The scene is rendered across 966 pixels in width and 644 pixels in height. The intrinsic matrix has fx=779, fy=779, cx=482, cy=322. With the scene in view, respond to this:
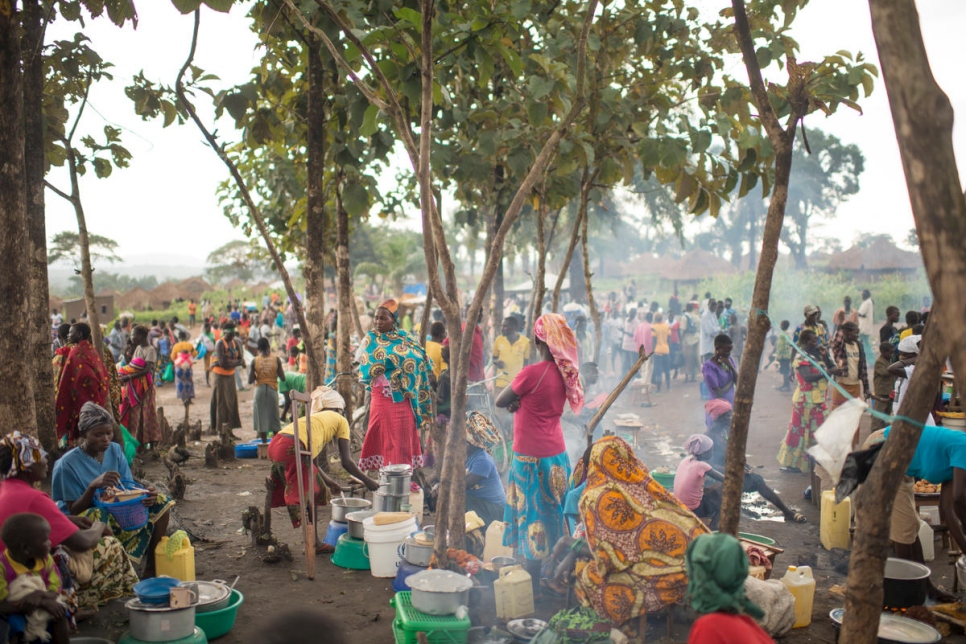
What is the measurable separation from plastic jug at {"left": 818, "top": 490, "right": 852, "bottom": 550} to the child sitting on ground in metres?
5.73

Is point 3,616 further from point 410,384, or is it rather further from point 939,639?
point 939,639

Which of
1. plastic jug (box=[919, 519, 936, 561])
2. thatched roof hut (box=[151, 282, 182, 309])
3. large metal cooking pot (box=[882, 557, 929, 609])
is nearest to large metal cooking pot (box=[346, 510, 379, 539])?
large metal cooking pot (box=[882, 557, 929, 609])

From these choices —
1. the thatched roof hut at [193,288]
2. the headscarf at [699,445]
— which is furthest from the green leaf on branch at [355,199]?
the thatched roof hut at [193,288]

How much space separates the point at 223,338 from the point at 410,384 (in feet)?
18.9

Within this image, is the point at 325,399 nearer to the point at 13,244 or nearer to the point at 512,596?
the point at 13,244

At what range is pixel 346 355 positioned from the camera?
37.6 ft

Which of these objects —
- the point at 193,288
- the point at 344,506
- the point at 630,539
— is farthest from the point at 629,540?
the point at 193,288

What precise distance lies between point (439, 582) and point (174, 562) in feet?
7.69

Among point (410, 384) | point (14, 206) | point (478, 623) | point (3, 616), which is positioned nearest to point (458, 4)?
point (410, 384)

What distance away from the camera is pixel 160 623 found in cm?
443

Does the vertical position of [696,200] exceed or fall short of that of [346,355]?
it exceeds it

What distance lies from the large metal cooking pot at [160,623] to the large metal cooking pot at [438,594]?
1.31 metres

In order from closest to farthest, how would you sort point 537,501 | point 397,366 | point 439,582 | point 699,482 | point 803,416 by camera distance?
point 439,582, point 537,501, point 699,482, point 397,366, point 803,416

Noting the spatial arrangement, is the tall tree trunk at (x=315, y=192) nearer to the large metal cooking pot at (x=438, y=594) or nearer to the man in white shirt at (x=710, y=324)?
the large metal cooking pot at (x=438, y=594)
